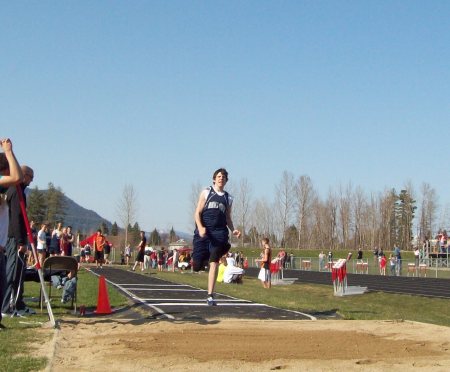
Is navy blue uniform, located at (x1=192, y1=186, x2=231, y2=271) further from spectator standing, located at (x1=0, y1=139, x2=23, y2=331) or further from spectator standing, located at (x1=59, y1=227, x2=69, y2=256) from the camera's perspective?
spectator standing, located at (x1=59, y1=227, x2=69, y2=256)

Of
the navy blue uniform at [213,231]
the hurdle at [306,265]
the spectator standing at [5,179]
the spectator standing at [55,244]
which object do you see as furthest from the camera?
the hurdle at [306,265]

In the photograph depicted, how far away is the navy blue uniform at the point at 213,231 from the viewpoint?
9.59 m

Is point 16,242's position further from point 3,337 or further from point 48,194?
point 48,194

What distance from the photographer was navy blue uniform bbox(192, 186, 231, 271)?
31.4 feet

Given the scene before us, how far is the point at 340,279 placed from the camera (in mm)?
26281

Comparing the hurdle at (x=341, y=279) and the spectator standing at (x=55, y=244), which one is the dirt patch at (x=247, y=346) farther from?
the hurdle at (x=341, y=279)

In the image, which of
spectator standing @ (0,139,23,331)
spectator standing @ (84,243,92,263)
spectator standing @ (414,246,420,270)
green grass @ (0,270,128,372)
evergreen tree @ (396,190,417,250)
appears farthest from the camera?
evergreen tree @ (396,190,417,250)

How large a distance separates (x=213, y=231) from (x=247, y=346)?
3252 millimetres

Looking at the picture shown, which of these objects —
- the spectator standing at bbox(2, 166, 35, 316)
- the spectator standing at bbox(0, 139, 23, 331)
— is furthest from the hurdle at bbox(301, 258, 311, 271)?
the spectator standing at bbox(0, 139, 23, 331)

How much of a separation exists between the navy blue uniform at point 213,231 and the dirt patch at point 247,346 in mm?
1592

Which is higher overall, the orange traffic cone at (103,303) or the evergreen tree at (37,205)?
the evergreen tree at (37,205)

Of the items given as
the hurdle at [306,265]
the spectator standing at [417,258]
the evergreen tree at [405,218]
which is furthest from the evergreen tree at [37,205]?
the spectator standing at [417,258]

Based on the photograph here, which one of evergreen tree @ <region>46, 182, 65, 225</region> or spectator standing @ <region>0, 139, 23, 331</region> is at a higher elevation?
evergreen tree @ <region>46, 182, 65, 225</region>

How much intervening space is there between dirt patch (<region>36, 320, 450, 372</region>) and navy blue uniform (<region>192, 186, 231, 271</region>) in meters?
1.59
